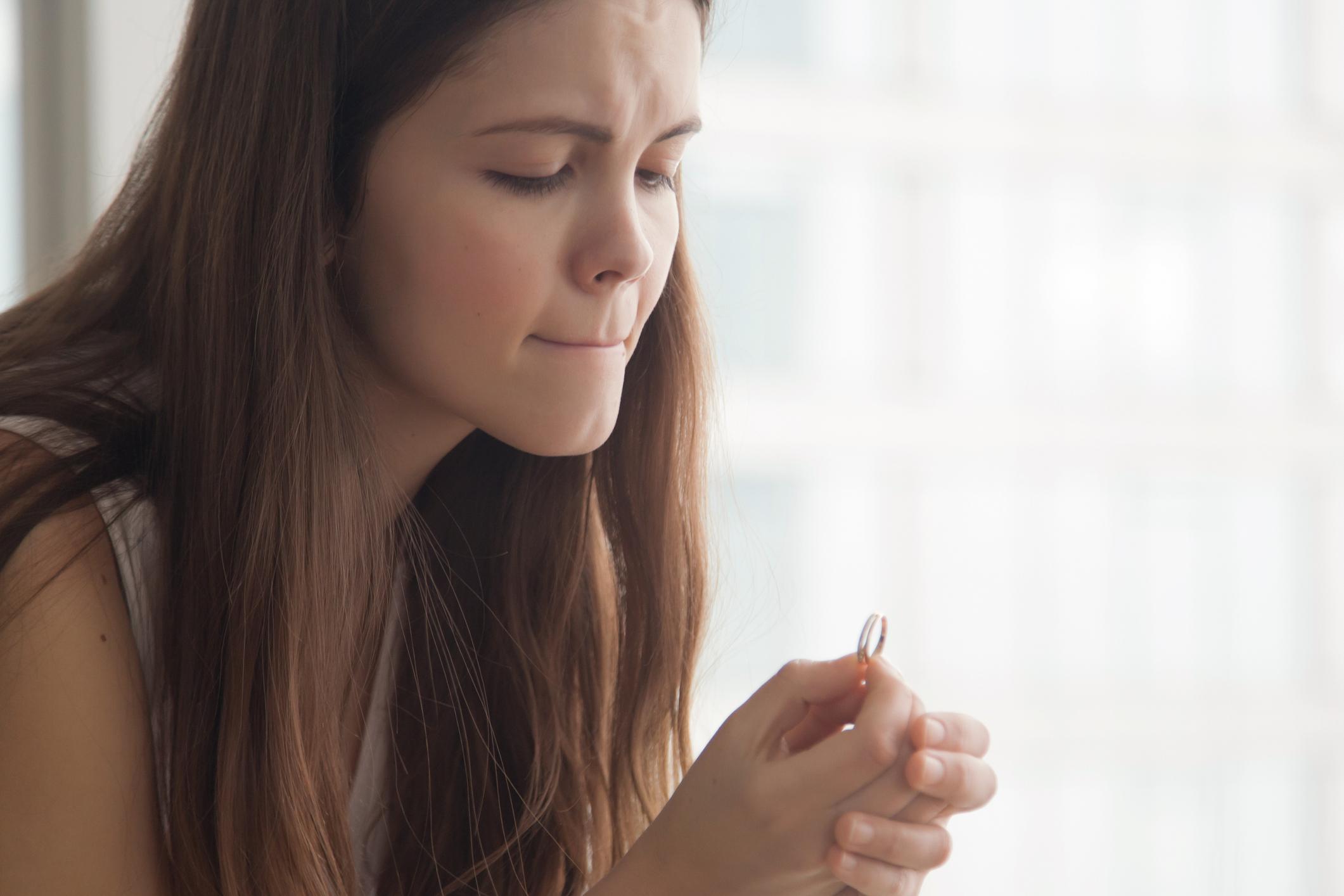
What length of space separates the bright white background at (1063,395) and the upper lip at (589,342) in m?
1.19

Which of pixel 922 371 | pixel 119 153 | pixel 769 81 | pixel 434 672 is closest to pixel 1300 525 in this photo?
pixel 922 371

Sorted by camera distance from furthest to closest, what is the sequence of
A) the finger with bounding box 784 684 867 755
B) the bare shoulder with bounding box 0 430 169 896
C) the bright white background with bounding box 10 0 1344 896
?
the bright white background with bounding box 10 0 1344 896
the finger with bounding box 784 684 867 755
the bare shoulder with bounding box 0 430 169 896

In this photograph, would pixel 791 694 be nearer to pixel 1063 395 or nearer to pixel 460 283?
pixel 460 283

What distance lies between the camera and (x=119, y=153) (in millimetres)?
1417

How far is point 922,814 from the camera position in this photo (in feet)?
2.55

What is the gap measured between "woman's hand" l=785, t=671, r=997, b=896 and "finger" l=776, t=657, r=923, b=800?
0.01m

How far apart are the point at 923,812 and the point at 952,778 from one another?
0.15 feet

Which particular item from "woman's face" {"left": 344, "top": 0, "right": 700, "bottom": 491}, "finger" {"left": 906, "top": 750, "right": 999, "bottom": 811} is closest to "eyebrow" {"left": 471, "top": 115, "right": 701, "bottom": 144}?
"woman's face" {"left": 344, "top": 0, "right": 700, "bottom": 491}

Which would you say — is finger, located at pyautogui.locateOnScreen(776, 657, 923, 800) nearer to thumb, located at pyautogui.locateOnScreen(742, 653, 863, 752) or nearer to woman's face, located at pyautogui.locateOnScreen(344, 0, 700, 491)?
thumb, located at pyautogui.locateOnScreen(742, 653, 863, 752)

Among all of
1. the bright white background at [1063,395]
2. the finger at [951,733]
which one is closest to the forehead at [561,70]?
the finger at [951,733]

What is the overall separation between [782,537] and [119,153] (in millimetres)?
1264

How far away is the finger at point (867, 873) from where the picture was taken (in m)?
0.77

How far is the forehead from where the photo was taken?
770mm

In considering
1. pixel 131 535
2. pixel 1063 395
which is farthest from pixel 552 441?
pixel 1063 395
